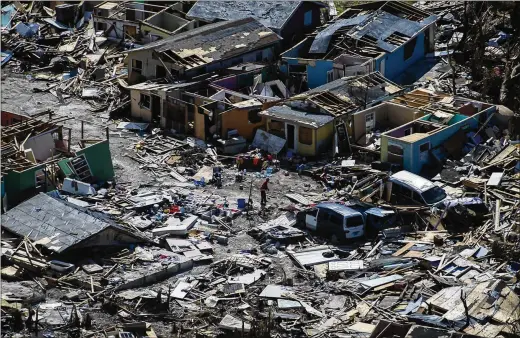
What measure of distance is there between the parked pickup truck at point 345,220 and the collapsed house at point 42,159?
339 inches

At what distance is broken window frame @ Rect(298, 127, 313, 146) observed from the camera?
50.4 metres

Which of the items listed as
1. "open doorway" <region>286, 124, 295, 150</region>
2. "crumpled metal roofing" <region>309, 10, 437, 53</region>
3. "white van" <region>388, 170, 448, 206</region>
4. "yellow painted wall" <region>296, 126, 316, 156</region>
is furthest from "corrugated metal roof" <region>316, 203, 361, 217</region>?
"crumpled metal roofing" <region>309, 10, 437, 53</region>

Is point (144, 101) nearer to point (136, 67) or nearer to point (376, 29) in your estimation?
point (136, 67)

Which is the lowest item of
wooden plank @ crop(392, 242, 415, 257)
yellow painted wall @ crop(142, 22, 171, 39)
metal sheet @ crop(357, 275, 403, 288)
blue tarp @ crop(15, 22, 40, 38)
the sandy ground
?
the sandy ground

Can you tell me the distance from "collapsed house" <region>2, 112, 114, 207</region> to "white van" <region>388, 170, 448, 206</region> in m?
10.8

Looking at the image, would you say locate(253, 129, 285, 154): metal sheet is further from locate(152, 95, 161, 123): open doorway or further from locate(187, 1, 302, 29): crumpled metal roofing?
locate(187, 1, 302, 29): crumpled metal roofing

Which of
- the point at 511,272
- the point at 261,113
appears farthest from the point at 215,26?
the point at 511,272

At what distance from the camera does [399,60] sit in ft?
188

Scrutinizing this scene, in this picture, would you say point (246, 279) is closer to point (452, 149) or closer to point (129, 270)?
point (129, 270)

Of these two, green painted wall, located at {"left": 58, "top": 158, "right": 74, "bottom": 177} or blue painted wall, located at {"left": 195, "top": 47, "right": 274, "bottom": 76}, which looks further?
blue painted wall, located at {"left": 195, "top": 47, "right": 274, "bottom": 76}

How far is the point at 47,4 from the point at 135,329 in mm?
34466

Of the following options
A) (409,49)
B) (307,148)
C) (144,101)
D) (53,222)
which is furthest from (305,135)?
(53,222)

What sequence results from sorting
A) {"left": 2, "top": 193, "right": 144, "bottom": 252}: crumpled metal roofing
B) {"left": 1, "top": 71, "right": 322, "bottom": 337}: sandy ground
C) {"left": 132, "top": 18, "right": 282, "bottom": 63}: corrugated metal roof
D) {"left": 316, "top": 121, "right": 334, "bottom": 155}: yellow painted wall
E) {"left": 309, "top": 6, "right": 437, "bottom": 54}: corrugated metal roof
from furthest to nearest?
1. {"left": 309, "top": 6, "right": 437, "bottom": 54}: corrugated metal roof
2. {"left": 132, "top": 18, "right": 282, "bottom": 63}: corrugated metal roof
3. {"left": 316, "top": 121, "right": 334, "bottom": 155}: yellow painted wall
4. {"left": 2, "top": 193, "right": 144, "bottom": 252}: crumpled metal roofing
5. {"left": 1, "top": 71, "right": 322, "bottom": 337}: sandy ground

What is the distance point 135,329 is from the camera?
124 ft
